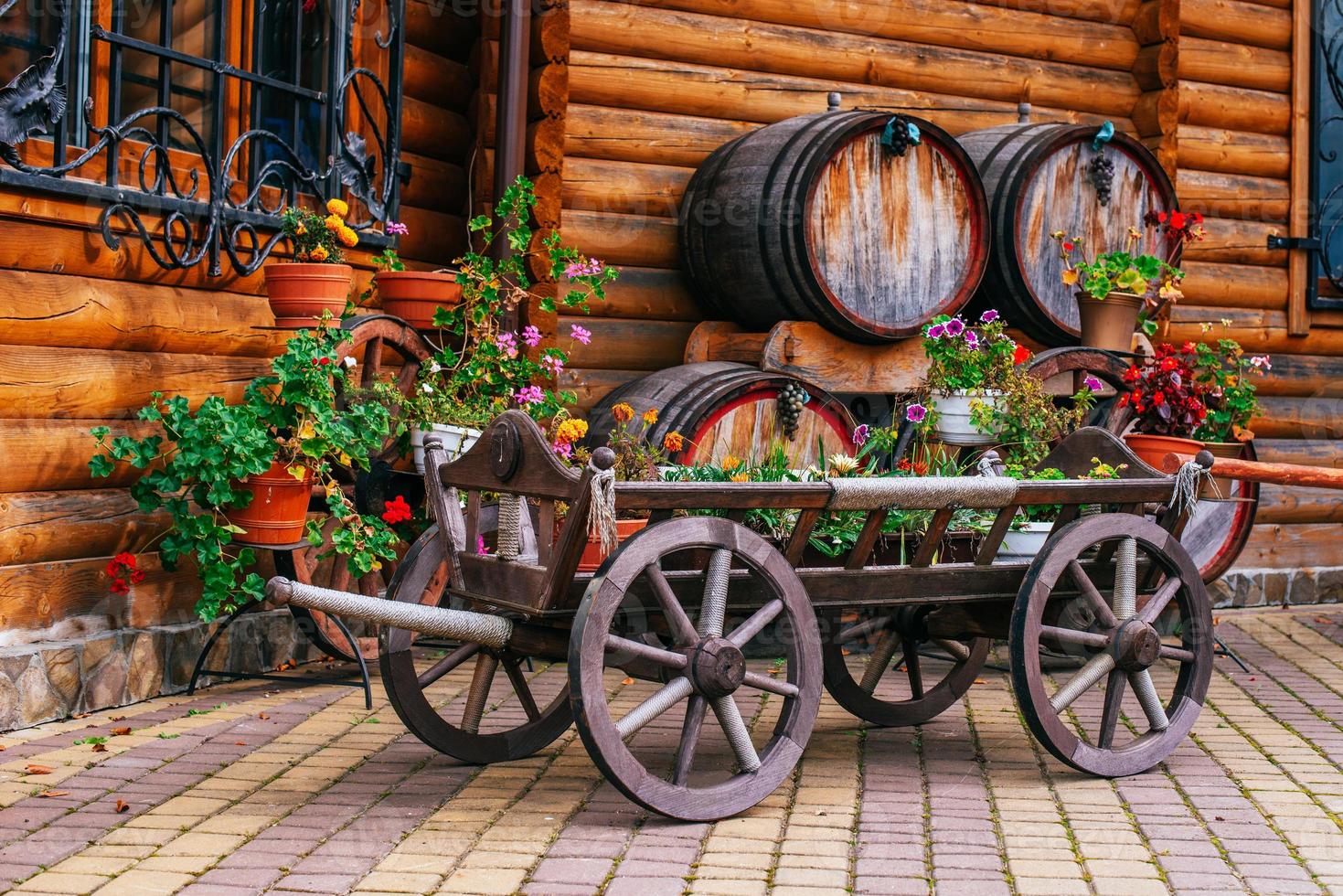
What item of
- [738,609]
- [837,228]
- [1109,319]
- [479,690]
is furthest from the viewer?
[1109,319]

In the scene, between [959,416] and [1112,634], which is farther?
[959,416]

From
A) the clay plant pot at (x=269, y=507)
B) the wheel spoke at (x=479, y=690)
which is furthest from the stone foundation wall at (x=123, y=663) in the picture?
the wheel spoke at (x=479, y=690)

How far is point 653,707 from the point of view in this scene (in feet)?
11.1

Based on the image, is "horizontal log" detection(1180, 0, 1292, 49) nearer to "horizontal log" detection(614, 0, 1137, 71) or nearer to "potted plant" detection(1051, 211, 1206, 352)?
"horizontal log" detection(614, 0, 1137, 71)

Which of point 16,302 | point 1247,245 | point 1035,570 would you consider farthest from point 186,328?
point 1247,245

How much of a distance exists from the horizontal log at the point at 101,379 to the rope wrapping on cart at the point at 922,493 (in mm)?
2304

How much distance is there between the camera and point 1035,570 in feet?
12.5

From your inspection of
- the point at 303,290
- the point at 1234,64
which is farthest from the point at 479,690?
the point at 1234,64

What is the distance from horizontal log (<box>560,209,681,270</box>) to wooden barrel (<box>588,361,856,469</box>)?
674 mm

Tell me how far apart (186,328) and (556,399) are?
4.32ft

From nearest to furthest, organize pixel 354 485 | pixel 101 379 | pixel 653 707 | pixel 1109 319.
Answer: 1. pixel 653 707
2. pixel 101 379
3. pixel 354 485
4. pixel 1109 319

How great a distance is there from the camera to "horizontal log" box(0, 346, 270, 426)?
4332 millimetres

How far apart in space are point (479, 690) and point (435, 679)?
0.14m

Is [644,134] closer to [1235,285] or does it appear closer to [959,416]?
[959,416]
